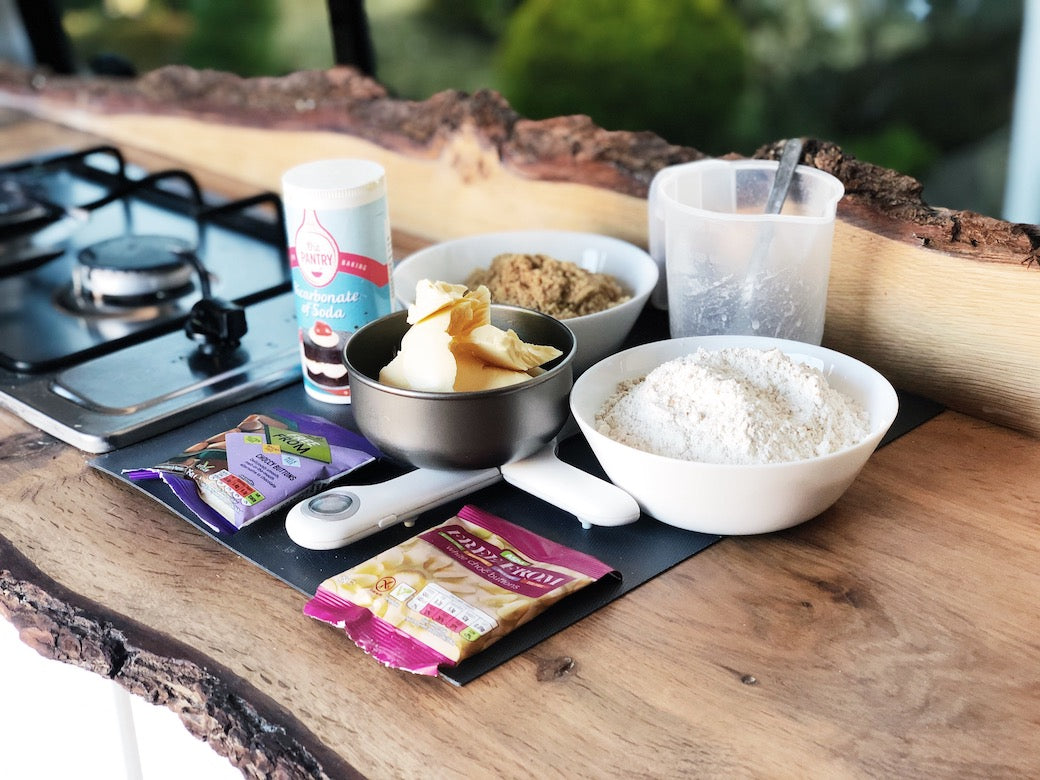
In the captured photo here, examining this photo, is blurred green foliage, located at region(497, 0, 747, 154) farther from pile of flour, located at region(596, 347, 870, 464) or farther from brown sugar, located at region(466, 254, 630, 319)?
pile of flour, located at region(596, 347, 870, 464)

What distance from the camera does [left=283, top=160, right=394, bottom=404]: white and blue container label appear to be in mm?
799

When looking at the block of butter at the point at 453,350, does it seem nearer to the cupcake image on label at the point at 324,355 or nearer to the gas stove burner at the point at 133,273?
the cupcake image on label at the point at 324,355

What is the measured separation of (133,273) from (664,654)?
724 mm

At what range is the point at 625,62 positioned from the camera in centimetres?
188

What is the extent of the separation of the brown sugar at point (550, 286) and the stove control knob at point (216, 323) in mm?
214

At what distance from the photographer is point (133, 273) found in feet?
3.55

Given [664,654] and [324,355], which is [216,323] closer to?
[324,355]

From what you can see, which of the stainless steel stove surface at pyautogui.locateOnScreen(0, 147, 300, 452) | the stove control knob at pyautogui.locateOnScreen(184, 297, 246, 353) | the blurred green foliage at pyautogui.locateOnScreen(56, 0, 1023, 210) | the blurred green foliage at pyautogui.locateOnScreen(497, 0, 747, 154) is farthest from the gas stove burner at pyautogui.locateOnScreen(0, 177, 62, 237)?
Result: the blurred green foliage at pyautogui.locateOnScreen(497, 0, 747, 154)

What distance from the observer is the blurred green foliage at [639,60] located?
1.85m

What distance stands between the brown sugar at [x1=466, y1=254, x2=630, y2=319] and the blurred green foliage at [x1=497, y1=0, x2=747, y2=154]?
990mm

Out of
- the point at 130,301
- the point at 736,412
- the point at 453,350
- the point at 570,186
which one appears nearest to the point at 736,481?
the point at 736,412

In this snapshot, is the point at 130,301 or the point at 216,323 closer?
the point at 216,323

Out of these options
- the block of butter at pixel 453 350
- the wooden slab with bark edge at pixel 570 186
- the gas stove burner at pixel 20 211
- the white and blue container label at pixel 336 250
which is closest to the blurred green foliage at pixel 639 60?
the wooden slab with bark edge at pixel 570 186

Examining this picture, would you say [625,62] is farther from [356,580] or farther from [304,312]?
[356,580]
